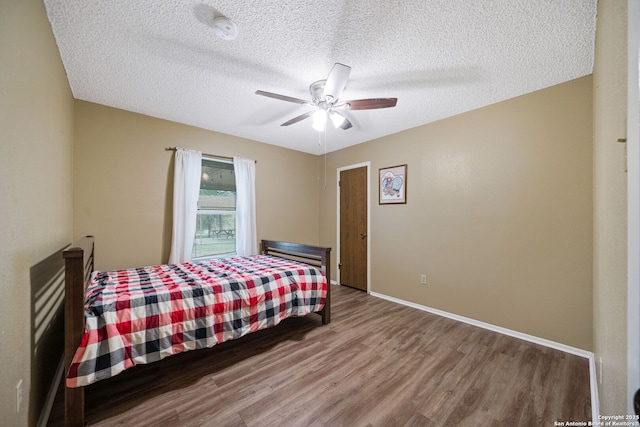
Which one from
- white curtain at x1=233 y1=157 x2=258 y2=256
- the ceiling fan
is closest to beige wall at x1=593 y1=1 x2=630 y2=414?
the ceiling fan

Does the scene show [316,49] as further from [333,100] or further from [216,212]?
[216,212]

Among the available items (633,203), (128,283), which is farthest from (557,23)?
(128,283)

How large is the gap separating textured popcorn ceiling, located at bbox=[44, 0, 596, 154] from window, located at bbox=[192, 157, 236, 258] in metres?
1.04

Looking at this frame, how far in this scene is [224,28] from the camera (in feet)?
5.07

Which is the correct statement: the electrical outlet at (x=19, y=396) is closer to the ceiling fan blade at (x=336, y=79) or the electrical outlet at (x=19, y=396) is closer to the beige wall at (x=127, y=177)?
the beige wall at (x=127, y=177)

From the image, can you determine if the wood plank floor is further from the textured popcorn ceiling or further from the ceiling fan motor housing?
the textured popcorn ceiling

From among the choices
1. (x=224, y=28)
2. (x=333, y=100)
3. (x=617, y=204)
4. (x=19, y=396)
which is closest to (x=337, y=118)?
(x=333, y=100)

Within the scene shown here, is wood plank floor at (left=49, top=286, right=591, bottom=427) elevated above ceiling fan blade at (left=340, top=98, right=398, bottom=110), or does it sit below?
below

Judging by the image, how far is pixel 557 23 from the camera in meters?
1.53

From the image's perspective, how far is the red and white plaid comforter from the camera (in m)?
1.49

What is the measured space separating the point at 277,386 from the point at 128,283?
1.50 m

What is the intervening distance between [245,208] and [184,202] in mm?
829

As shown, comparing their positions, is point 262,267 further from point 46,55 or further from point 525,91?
point 525,91

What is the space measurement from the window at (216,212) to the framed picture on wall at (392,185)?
7.48 ft
